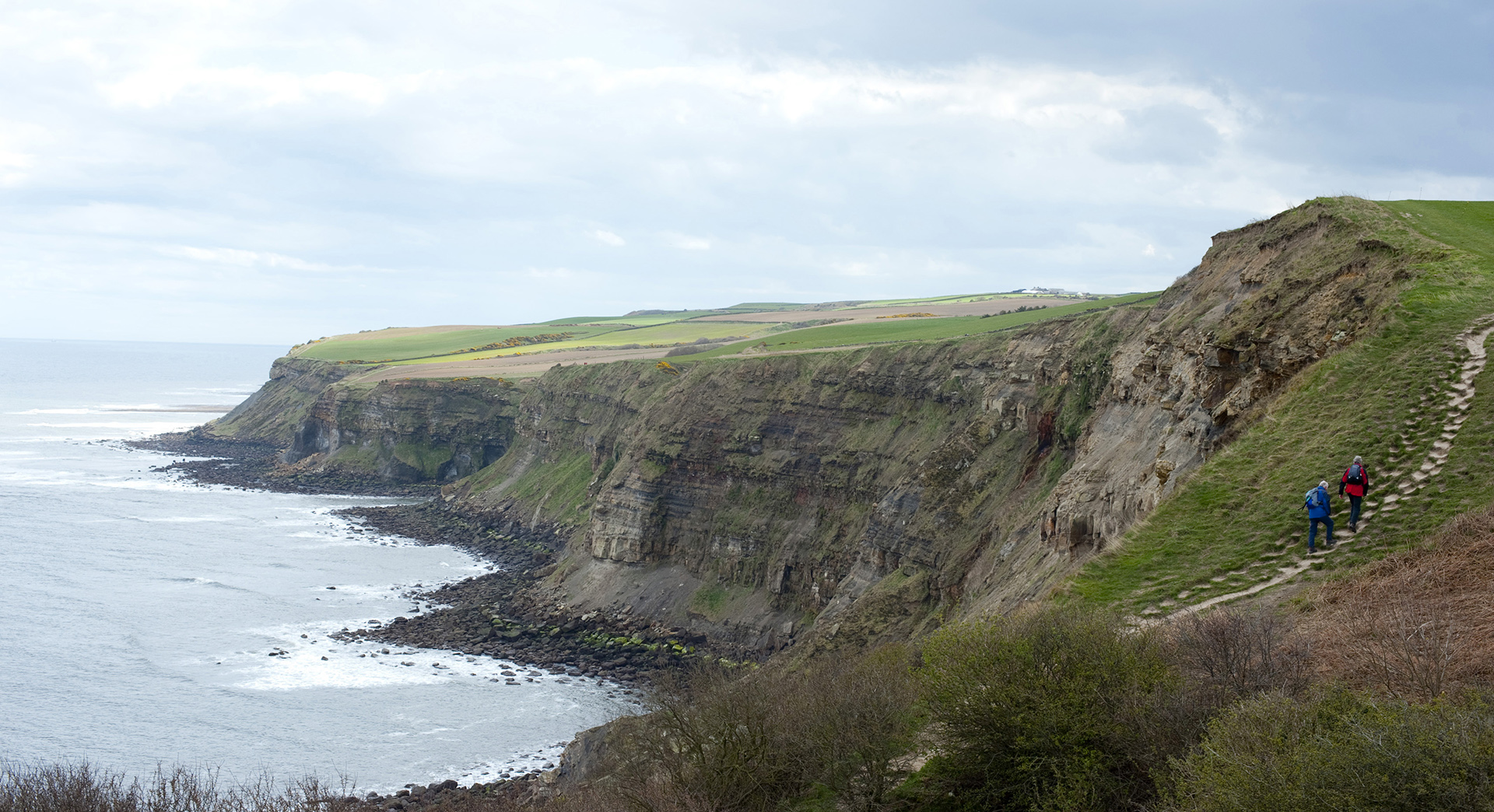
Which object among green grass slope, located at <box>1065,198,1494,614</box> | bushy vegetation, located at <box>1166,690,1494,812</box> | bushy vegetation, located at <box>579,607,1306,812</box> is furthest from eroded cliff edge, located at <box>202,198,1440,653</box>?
bushy vegetation, located at <box>1166,690,1494,812</box>

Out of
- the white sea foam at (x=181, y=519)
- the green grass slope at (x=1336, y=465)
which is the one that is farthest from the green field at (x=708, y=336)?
the green grass slope at (x=1336, y=465)

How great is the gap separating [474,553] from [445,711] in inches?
1582

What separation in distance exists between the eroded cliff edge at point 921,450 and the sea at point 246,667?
13369 millimetres

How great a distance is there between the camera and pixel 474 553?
288 ft

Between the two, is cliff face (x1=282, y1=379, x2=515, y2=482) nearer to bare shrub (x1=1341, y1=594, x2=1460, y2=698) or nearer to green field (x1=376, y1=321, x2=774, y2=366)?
green field (x1=376, y1=321, x2=774, y2=366)

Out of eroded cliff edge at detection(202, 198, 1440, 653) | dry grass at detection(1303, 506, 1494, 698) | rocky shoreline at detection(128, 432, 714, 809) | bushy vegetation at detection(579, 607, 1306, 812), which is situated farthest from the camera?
rocky shoreline at detection(128, 432, 714, 809)

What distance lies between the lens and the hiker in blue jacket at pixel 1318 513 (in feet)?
70.1

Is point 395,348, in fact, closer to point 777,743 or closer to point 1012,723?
point 777,743

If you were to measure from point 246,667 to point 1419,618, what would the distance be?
55350 millimetres

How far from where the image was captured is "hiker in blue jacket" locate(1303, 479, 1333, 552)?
21359mm

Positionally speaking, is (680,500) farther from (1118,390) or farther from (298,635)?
(1118,390)

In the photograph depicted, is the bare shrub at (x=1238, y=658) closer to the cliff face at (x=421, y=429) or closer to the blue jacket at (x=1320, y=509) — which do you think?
the blue jacket at (x=1320, y=509)

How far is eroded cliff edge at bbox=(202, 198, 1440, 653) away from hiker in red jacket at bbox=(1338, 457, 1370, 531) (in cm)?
639

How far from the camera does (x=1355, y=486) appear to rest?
2144 centimetres
